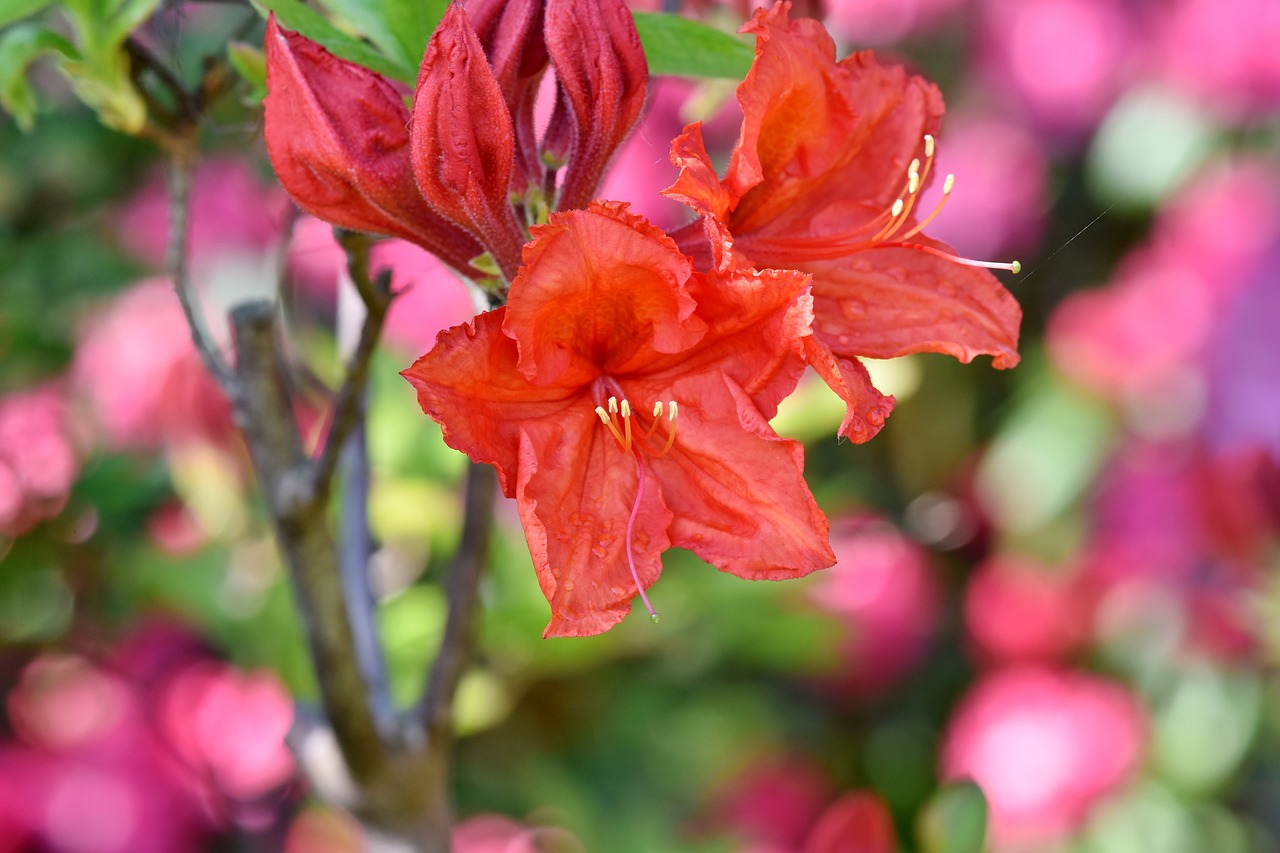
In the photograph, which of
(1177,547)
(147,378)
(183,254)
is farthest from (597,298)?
(1177,547)

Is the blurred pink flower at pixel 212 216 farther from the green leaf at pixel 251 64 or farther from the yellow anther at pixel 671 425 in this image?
the yellow anther at pixel 671 425

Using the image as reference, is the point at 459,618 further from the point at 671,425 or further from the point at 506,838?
the point at 506,838

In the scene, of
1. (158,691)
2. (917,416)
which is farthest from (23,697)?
(917,416)

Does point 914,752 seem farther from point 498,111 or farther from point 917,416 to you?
point 498,111

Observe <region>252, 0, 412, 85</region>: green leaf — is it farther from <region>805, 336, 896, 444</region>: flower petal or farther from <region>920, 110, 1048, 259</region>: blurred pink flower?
<region>920, 110, 1048, 259</region>: blurred pink flower

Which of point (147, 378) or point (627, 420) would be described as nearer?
point (627, 420)

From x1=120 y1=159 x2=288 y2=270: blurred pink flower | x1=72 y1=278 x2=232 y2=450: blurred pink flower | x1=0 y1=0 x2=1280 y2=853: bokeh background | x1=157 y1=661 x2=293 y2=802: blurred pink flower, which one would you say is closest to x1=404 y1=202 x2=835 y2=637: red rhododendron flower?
x1=0 y1=0 x2=1280 y2=853: bokeh background

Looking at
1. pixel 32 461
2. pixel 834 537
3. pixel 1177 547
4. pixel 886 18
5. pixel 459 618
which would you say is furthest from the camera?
pixel 886 18

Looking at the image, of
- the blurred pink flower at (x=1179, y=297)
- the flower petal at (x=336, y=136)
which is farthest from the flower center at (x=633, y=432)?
the blurred pink flower at (x=1179, y=297)
